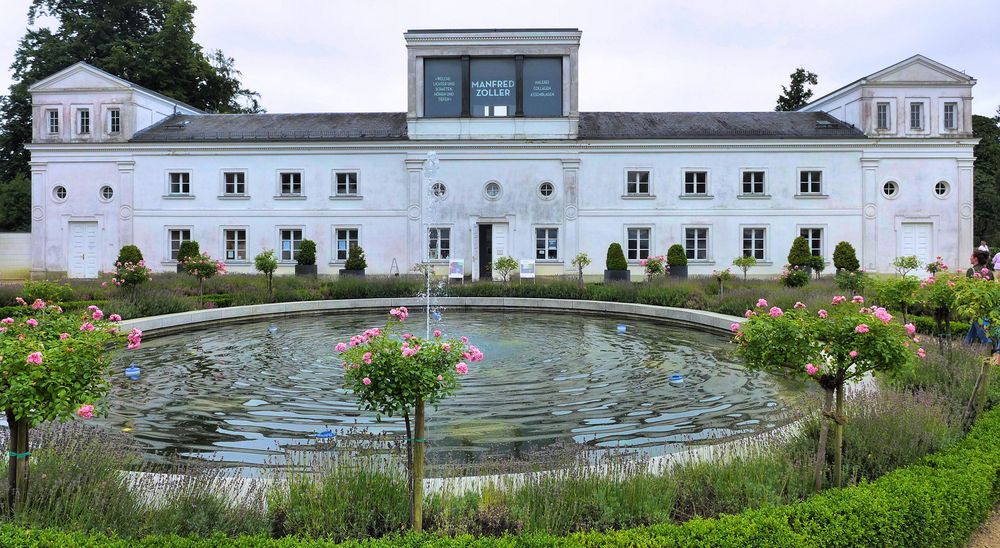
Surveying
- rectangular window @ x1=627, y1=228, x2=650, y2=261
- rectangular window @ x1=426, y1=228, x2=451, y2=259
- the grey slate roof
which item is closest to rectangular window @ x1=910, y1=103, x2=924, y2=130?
the grey slate roof

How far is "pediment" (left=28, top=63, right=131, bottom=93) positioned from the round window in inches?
722

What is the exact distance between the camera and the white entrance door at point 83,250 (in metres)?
30.6

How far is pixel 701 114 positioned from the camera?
3322cm

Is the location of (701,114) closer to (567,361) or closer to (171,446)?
(567,361)

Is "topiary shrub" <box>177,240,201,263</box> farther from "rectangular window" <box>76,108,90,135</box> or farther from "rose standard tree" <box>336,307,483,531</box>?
"rose standard tree" <box>336,307,483,531</box>

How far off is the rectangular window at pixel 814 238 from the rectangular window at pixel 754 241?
5.98ft

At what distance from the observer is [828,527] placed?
382 centimetres

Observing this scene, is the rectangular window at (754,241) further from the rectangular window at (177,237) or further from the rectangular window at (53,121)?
the rectangular window at (53,121)

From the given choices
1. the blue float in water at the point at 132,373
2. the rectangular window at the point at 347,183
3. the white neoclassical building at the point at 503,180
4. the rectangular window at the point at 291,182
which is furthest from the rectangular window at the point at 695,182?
the blue float in water at the point at 132,373

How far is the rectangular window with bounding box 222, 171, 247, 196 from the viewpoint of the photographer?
30812 mm

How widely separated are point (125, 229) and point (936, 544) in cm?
3405

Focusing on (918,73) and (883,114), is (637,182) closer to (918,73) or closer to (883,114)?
(883,114)

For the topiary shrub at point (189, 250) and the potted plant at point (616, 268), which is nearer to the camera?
the potted plant at point (616, 268)

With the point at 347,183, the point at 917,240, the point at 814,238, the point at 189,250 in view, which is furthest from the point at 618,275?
the point at 189,250
